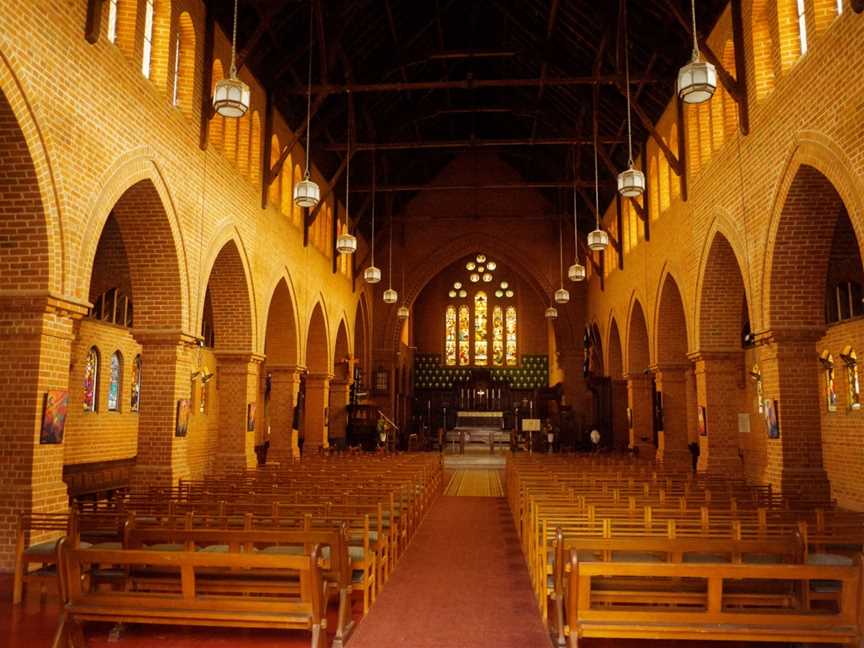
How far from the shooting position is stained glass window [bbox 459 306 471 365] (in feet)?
116

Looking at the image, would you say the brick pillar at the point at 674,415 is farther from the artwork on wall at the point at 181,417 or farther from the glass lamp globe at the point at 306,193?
the artwork on wall at the point at 181,417

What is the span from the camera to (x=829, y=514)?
23.9 feet

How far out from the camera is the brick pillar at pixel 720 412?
552 inches

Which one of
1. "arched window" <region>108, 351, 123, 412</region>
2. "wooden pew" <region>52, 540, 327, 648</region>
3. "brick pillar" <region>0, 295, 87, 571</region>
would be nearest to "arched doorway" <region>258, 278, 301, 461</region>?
"arched window" <region>108, 351, 123, 412</region>

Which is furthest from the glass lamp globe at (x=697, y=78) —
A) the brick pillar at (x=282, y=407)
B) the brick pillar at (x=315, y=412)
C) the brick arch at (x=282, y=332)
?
the brick pillar at (x=315, y=412)

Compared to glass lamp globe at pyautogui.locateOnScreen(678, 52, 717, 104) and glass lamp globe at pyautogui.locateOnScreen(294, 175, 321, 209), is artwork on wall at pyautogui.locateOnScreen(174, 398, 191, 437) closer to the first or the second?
glass lamp globe at pyautogui.locateOnScreen(294, 175, 321, 209)

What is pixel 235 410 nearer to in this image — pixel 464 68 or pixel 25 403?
pixel 25 403

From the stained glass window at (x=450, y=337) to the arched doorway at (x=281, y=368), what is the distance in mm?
17028

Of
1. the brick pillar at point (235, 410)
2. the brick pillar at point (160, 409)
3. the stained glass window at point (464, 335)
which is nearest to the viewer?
the brick pillar at point (160, 409)

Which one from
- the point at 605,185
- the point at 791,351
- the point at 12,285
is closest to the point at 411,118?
the point at 605,185

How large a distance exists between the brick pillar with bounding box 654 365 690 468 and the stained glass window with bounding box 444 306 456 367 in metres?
18.3

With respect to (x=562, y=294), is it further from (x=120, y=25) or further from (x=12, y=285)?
(x=12, y=285)

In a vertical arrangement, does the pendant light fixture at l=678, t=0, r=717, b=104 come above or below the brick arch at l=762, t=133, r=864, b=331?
above

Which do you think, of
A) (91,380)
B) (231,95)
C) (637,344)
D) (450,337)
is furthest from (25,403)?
(450,337)
